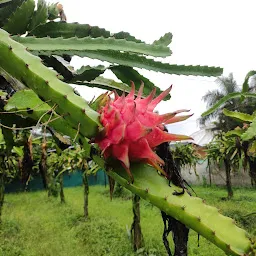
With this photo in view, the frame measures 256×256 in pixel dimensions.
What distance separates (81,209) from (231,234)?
772cm

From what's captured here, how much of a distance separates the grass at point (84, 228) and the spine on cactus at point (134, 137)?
3.97 meters

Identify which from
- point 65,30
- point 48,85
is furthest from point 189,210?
point 65,30

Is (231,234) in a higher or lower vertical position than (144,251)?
higher

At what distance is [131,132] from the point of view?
39cm

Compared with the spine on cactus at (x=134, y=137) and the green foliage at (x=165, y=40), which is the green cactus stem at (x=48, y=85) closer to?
the spine on cactus at (x=134, y=137)

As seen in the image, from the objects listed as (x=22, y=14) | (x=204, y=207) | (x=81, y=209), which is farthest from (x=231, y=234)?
(x=81, y=209)

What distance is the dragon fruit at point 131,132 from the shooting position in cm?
39

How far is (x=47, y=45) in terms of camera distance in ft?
1.98

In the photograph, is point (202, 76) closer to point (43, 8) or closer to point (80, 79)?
point (80, 79)

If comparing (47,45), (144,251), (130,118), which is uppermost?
(47,45)

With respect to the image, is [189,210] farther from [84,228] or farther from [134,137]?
[84,228]

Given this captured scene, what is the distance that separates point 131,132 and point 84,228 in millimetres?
→ 5620

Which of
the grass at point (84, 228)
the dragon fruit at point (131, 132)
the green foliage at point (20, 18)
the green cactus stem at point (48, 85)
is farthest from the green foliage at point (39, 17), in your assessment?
the grass at point (84, 228)

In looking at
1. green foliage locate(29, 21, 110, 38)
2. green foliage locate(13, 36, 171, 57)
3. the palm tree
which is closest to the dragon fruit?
green foliage locate(13, 36, 171, 57)
